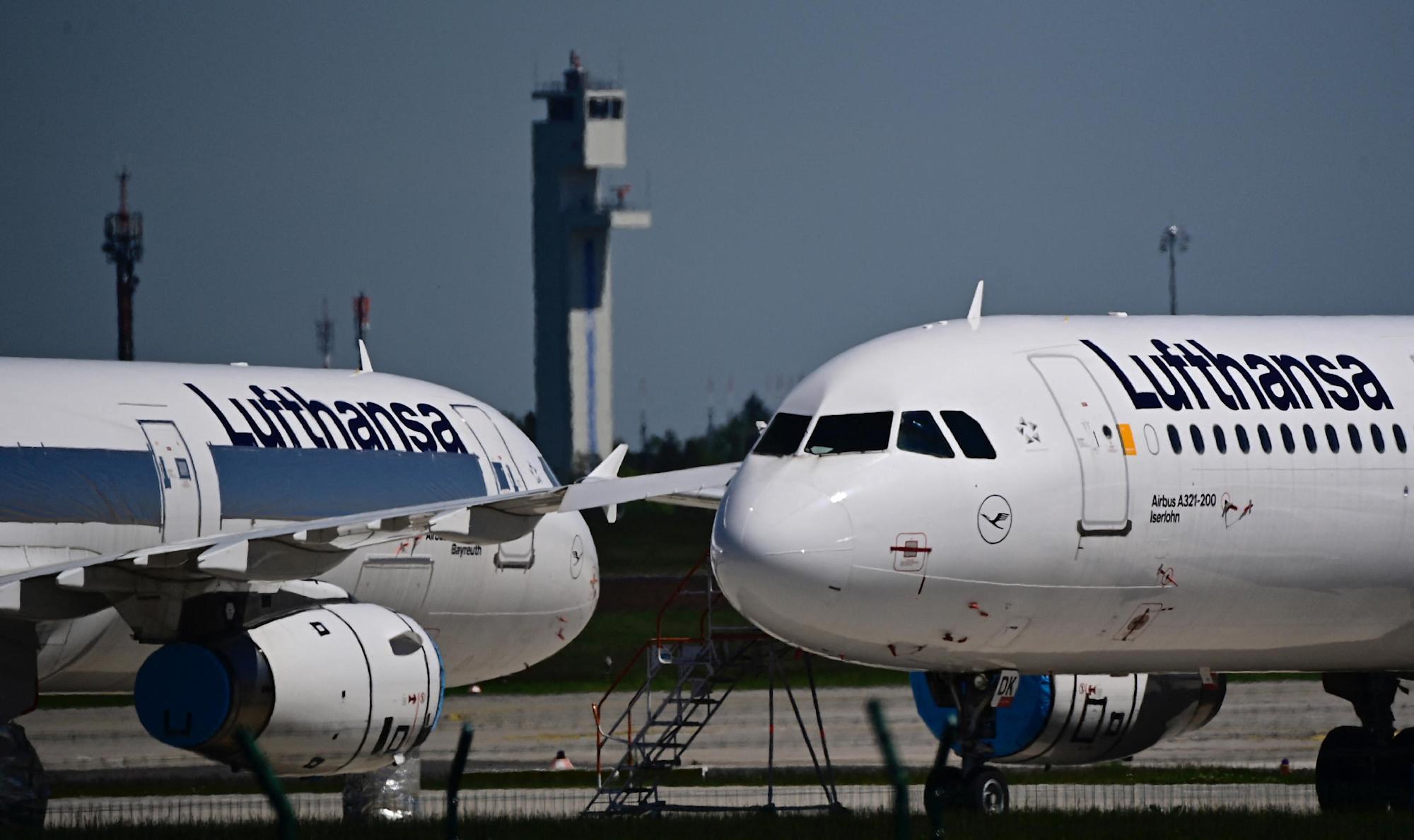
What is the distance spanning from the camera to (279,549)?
851 inches

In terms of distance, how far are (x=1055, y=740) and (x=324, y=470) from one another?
8.45m

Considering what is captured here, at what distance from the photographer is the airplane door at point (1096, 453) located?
69.2 ft

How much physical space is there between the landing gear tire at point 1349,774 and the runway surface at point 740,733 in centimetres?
1330

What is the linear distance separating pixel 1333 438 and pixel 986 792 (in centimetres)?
484

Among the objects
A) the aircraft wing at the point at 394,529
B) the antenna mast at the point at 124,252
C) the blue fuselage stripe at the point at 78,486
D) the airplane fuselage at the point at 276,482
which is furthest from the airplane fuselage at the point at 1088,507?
the antenna mast at the point at 124,252

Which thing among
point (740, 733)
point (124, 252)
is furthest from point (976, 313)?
point (124, 252)

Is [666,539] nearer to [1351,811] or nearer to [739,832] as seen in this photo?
[1351,811]

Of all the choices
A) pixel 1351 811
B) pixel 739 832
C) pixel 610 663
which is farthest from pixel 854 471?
pixel 610 663

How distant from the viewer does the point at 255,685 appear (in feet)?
71.8

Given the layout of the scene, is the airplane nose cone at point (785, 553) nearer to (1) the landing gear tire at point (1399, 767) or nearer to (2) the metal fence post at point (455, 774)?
(2) the metal fence post at point (455, 774)

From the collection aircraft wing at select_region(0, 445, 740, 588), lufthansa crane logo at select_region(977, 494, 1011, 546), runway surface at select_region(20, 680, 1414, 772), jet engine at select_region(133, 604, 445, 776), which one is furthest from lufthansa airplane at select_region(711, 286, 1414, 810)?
runway surface at select_region(20, 680, 1414, 772)

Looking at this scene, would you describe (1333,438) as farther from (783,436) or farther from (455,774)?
(455,774)

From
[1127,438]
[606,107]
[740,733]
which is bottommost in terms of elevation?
[740,733]

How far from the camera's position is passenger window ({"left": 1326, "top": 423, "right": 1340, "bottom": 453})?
2253 cm
